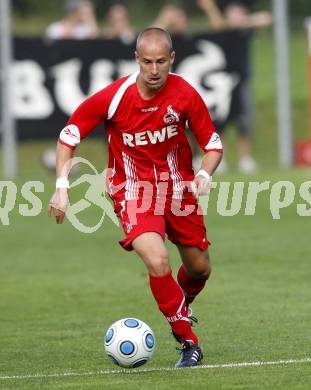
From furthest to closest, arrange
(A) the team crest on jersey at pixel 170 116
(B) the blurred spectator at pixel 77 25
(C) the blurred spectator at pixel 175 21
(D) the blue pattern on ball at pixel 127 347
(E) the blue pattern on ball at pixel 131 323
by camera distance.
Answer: (C) the blurred spectator at pixel 175 21 < (B) the blurred spectator at pixel 77 25 < (A) the team crest on jersey at pixel 170 116 < (E) the blue pattern on ball at pixel 131 323 < (D) the blue pattern on ball at pixel 127 347

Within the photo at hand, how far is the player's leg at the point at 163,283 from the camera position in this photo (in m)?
7.88

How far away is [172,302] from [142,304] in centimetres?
294

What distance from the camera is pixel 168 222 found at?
8336 mm

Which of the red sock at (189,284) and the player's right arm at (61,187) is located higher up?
the player's right arm at (61,187)

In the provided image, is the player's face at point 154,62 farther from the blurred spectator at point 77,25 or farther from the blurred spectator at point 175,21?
the blurred spectator at point 175,21

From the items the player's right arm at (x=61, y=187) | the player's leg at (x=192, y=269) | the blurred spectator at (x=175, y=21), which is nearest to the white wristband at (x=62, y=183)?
the player's right arm at (x=61, y=187)

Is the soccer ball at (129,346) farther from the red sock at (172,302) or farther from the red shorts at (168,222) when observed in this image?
the red shorts at (168,222)

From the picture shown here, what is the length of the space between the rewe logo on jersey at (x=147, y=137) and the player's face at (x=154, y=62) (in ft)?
1.04

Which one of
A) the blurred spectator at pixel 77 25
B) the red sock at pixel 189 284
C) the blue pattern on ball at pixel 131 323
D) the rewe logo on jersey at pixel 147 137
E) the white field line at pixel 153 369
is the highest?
the blurred spectator at pixel 77 25

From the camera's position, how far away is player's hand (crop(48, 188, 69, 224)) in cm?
782

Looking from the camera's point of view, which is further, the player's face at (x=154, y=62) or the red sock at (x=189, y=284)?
the red sock at (x=189, y=284)

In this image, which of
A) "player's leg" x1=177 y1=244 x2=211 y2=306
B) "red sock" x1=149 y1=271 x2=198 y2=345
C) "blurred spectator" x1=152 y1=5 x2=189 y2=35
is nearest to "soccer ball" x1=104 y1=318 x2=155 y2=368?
"red sock" x1=149 y1=271 x2=198 y2=345

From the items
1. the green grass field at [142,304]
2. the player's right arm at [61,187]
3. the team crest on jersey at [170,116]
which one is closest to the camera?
the green grass field at [142,304]

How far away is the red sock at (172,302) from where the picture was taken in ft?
25.9
